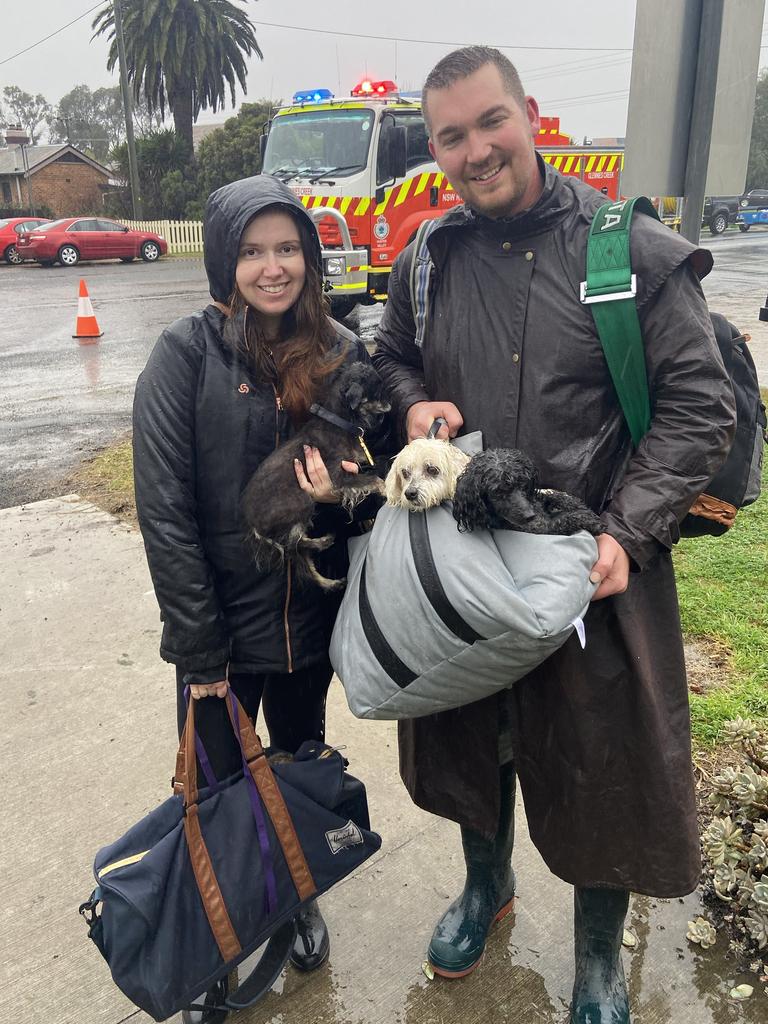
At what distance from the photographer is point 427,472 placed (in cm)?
183

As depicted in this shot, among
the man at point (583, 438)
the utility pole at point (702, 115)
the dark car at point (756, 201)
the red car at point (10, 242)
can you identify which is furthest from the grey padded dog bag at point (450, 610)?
the dark car at point (756, 201)

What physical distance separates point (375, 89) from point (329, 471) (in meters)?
12.0

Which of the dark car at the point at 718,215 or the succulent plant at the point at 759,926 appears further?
the dark car at the point at 718,215

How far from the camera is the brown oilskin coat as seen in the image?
1750mm

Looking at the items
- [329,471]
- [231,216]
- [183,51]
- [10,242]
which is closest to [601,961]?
[329,471]

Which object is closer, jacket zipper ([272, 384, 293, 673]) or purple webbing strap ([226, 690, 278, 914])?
purple webbing strap ([226, 690, 278, 914])

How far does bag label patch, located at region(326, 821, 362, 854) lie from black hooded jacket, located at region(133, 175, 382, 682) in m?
0.45

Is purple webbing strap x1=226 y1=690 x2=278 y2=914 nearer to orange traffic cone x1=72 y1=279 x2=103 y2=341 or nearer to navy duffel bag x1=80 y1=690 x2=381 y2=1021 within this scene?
navy duffel bag x1=80 y1=690 x2=381 y2=1021

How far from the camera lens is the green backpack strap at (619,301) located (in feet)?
5.74

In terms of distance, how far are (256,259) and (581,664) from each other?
1.34m

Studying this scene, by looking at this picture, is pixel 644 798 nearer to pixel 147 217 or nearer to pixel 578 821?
pixel 578 821

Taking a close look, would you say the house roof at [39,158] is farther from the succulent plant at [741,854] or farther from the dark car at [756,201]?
the succulent plant at [741,854]

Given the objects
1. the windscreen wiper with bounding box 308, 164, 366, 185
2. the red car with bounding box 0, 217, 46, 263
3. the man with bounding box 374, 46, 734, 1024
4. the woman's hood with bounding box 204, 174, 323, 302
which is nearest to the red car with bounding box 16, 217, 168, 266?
the red car with bounding box 0, 217, 46, 263

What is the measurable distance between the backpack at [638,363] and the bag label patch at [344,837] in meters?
1.19
